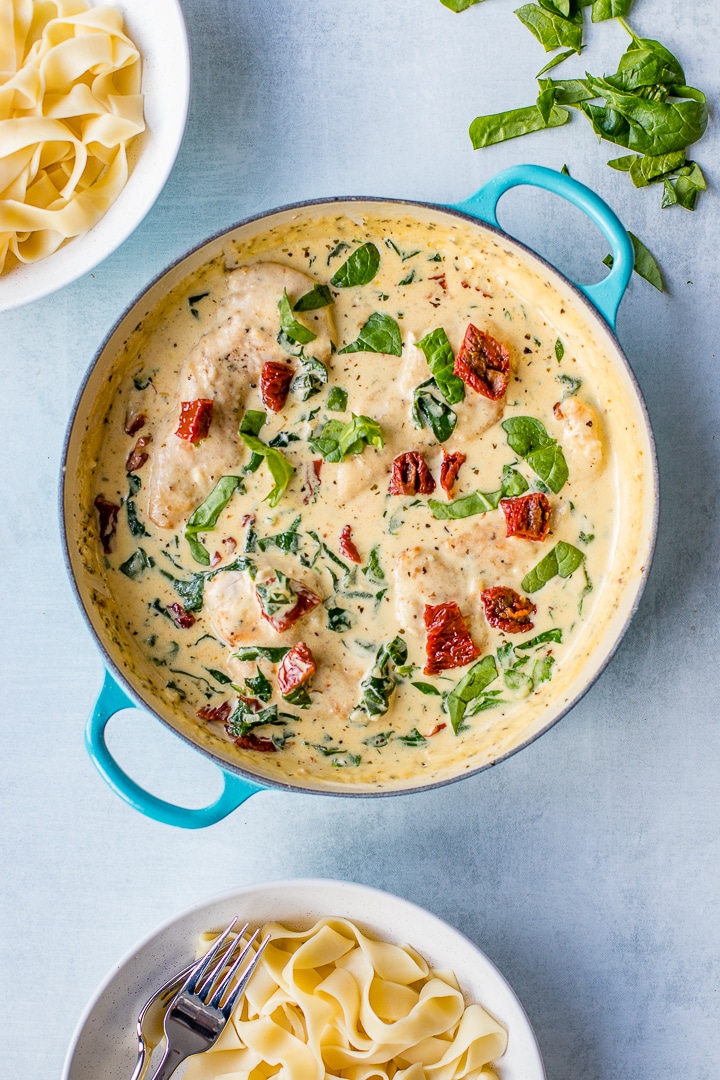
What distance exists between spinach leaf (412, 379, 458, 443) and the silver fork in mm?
1750

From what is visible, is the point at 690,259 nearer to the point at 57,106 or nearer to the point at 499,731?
the point at 499,731

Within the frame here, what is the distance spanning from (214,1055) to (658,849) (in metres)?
1.68

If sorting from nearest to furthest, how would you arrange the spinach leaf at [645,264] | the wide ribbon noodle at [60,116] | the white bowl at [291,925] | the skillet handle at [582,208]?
the skillet handle at [582,208] → the white bowl at [291,925] → the wide ribbon noodle at [60,116] → the spinach leaf at [645,264]

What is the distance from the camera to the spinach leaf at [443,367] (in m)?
3.13

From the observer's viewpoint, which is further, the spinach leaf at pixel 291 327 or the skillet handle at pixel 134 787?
the spinach leaf at pixel 291 327

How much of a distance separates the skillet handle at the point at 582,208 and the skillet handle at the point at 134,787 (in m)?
1.79

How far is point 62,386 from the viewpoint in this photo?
3.40 m

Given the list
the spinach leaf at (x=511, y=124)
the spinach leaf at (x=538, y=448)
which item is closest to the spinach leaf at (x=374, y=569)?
the spinach leaf at (x=538, y=448)

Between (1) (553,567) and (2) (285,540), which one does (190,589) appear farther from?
(1) (553,567)

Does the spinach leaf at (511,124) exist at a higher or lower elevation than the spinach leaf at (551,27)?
lower

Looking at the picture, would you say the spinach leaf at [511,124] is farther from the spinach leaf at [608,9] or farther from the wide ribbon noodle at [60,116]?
the wide ribbon noodle at [60,116]

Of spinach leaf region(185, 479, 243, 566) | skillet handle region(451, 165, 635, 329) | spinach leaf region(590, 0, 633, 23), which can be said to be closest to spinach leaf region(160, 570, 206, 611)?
spinach leaf region(185, 479, 243, 566)

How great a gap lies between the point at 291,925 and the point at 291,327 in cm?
199

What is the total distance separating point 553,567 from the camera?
3205 millimetres
